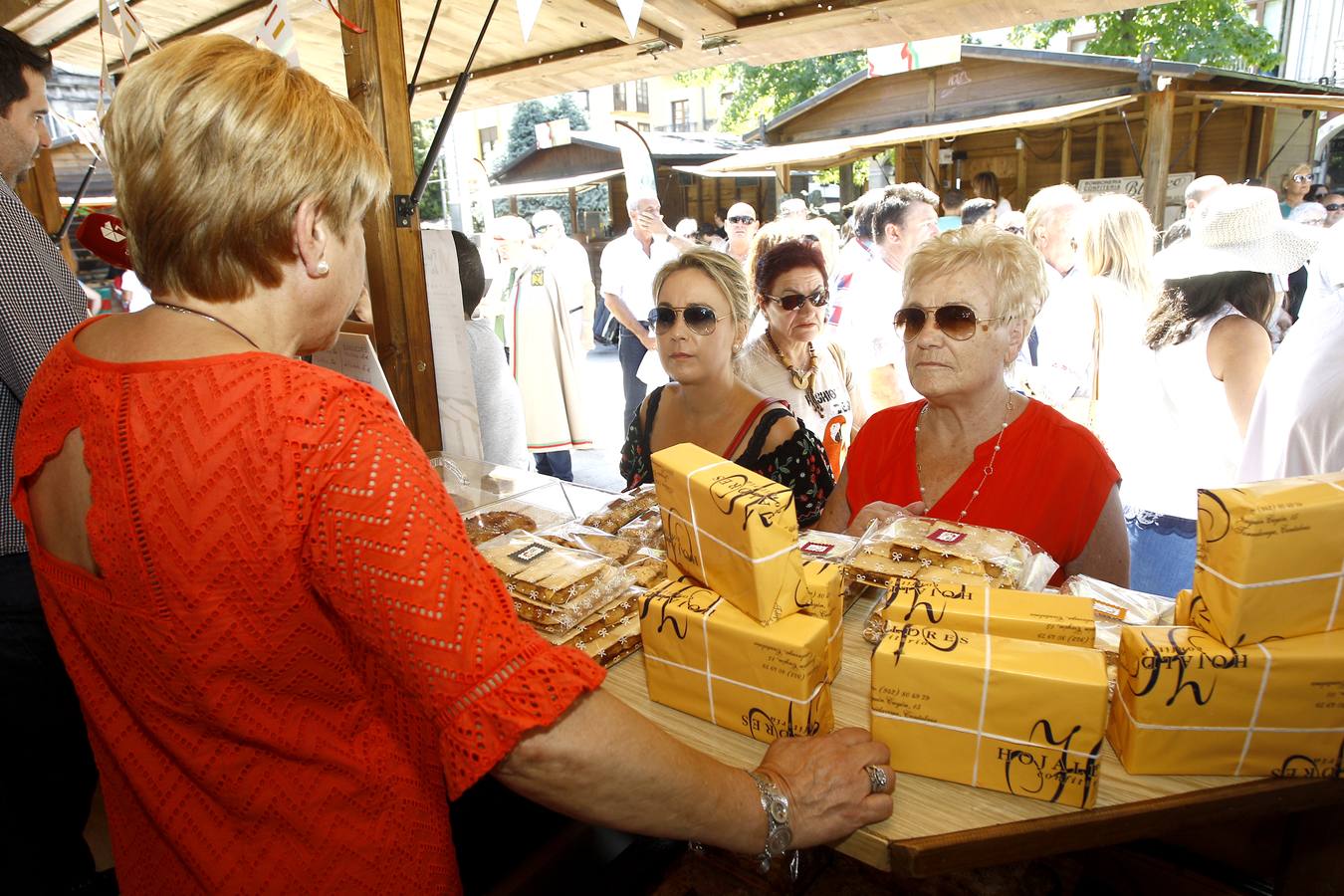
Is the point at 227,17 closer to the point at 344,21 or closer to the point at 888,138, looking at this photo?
the point at 344,21

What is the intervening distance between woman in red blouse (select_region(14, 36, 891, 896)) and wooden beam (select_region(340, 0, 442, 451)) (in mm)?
1321

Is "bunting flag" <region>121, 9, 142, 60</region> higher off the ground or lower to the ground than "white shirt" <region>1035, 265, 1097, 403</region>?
higher

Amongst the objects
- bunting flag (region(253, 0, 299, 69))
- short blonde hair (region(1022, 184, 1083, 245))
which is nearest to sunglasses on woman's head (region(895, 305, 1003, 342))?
bunting flag (region(253, 0, 299, 69))

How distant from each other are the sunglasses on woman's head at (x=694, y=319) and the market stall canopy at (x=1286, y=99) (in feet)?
32.8

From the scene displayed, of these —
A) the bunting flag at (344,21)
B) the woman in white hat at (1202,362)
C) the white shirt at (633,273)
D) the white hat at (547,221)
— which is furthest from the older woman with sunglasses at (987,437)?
the white hat at (547,221)

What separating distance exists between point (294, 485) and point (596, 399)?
867 centimetres

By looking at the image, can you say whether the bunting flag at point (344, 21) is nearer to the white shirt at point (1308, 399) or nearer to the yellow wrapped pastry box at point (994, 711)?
the yellow wrapped pastry box at point (994, 711)

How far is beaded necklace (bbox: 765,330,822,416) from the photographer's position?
3.49m

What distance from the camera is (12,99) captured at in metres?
2.25

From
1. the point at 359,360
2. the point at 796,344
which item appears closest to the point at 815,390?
the point at 796,344

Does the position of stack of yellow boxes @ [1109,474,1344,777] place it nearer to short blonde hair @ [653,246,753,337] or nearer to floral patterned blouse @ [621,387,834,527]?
floral patterned blouse @ [621,387,834,527]

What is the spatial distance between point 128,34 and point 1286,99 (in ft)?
37.1

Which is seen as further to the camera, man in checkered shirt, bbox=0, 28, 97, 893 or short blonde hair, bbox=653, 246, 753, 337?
short blonde hair, bbox=653, 246, 753, 337

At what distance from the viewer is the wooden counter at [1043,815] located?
0.95 m
